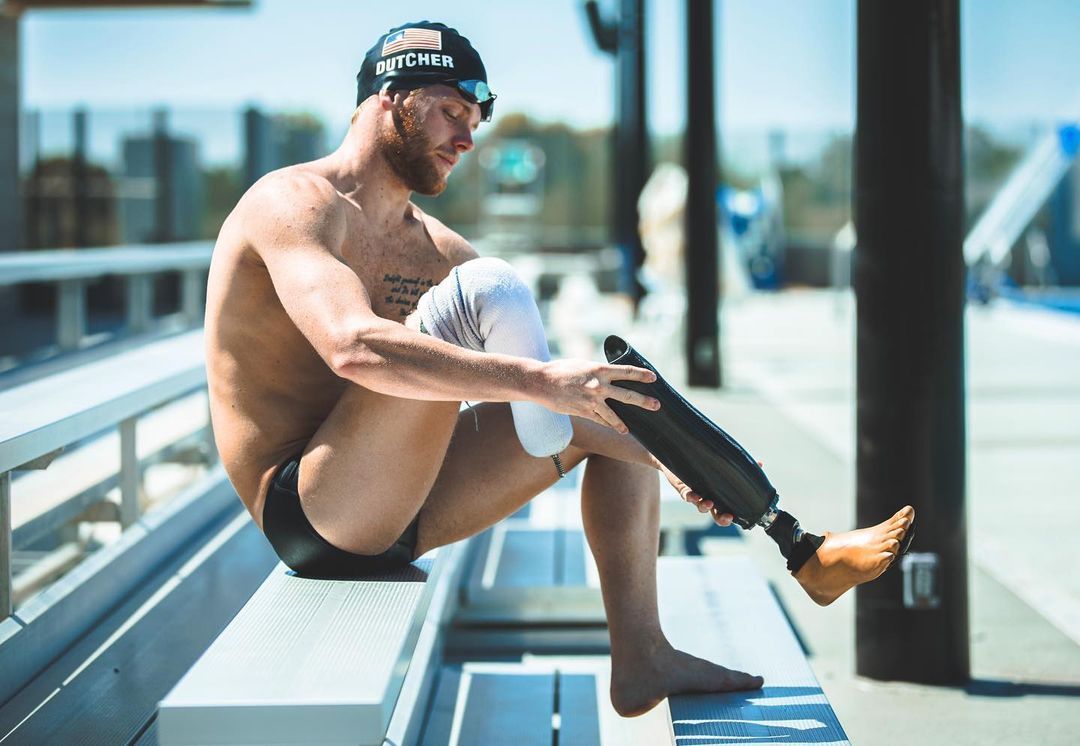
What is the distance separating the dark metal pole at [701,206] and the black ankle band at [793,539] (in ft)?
25.5

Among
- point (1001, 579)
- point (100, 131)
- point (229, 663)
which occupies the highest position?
point (100, 131)

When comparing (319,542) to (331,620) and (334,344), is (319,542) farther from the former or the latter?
(334,344)

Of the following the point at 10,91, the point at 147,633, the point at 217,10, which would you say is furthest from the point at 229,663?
the point at 10,91

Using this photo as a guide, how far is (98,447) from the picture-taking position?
15.3 feet

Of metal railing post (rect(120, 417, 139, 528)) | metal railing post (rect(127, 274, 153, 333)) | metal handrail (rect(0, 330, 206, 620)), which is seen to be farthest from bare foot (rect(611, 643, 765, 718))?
metal railing post (rect(127, 274, 153, 333))

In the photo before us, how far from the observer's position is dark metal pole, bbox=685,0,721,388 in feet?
32.7

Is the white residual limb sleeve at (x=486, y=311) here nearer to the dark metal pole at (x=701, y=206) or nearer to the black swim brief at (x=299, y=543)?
the black swim brief at (x=299, y=543)

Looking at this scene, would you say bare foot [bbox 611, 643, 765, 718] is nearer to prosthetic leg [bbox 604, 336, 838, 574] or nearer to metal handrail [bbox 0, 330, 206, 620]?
prosthetic leg [bbox 604, 336, 838, 574]

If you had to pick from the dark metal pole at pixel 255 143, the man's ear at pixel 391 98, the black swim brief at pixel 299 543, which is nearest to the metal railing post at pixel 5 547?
the black swim brief at pixel 299 543

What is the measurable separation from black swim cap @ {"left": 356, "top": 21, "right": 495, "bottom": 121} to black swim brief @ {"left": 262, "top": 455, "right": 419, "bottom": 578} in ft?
2.56

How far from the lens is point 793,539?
241 centimetres

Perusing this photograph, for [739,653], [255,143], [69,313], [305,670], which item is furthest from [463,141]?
[255,143]

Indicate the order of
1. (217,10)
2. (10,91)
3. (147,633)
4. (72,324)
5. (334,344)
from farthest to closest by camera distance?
1. (10,91)
2. (217,10)
3. (72,324)
4. (147,633)
5. (334,344)

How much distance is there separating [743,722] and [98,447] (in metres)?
3.10
